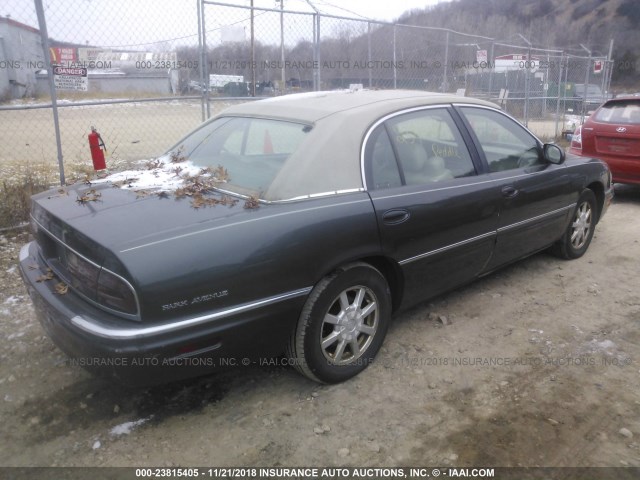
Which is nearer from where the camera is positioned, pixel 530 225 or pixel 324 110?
pixel 324 110

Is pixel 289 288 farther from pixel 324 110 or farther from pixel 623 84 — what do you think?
pixel 623 84

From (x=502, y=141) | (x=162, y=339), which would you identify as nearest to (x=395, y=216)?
(x=162, y=339)

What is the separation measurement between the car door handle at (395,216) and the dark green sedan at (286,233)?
0.03 feet

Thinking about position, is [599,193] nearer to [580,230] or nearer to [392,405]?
[580,230]

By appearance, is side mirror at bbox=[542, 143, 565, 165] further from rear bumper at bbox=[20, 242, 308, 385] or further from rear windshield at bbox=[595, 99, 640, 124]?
rear windshield at bbox=[595, 99, 640, 124]

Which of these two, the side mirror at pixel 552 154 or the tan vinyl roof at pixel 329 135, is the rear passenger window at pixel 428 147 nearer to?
the tan vinyl roof at pixel 329 135

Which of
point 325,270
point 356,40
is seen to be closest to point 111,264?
point 325,270

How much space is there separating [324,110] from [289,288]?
1251 mm

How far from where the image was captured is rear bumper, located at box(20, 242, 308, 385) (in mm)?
2271

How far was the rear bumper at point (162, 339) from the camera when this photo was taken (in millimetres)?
2271

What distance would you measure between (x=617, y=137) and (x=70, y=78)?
23.1 ft

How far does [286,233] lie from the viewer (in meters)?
2.59

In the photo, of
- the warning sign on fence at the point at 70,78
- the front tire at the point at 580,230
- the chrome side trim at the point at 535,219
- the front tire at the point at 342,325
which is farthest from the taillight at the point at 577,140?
the warning sign on fence at the point at 70,78

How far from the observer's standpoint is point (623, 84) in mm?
46938
